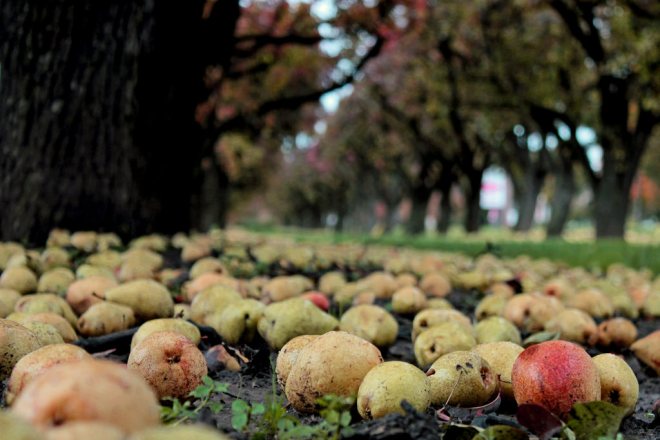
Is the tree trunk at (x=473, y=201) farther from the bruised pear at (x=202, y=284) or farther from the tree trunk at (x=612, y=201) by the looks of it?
Result: the bruised pear at (x=202, y=284)

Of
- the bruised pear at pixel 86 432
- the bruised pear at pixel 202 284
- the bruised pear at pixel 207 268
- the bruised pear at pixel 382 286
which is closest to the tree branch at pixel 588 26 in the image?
the bruised pear at pixel 382 286

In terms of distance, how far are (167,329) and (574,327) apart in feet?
6.76

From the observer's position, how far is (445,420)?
178 cm

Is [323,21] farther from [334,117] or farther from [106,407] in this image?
[334,117]

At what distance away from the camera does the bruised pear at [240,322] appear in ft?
8.80

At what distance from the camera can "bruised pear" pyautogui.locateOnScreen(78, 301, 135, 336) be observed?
8.77 ft

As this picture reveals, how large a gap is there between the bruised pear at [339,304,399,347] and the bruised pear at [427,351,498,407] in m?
0.89

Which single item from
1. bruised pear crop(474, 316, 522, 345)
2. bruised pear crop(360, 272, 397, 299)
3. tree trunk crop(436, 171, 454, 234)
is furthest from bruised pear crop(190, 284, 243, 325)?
tree trunk crop(436, 171, 454, 234)

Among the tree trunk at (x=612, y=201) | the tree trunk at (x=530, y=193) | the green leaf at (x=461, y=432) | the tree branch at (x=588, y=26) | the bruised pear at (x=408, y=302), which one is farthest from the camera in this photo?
the tree trunk at (x=530, y=193)

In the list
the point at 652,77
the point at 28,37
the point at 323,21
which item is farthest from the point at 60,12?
the point at 652,77

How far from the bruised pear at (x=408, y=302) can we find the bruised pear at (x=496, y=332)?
0.96 metres

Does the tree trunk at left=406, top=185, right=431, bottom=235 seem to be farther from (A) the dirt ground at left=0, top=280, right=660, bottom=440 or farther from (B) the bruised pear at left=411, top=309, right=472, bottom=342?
(B) the bruised pear at left=411, top=309, right=472, bottom=342

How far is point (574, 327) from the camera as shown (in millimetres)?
3240

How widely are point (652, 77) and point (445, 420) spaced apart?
1414 cm
